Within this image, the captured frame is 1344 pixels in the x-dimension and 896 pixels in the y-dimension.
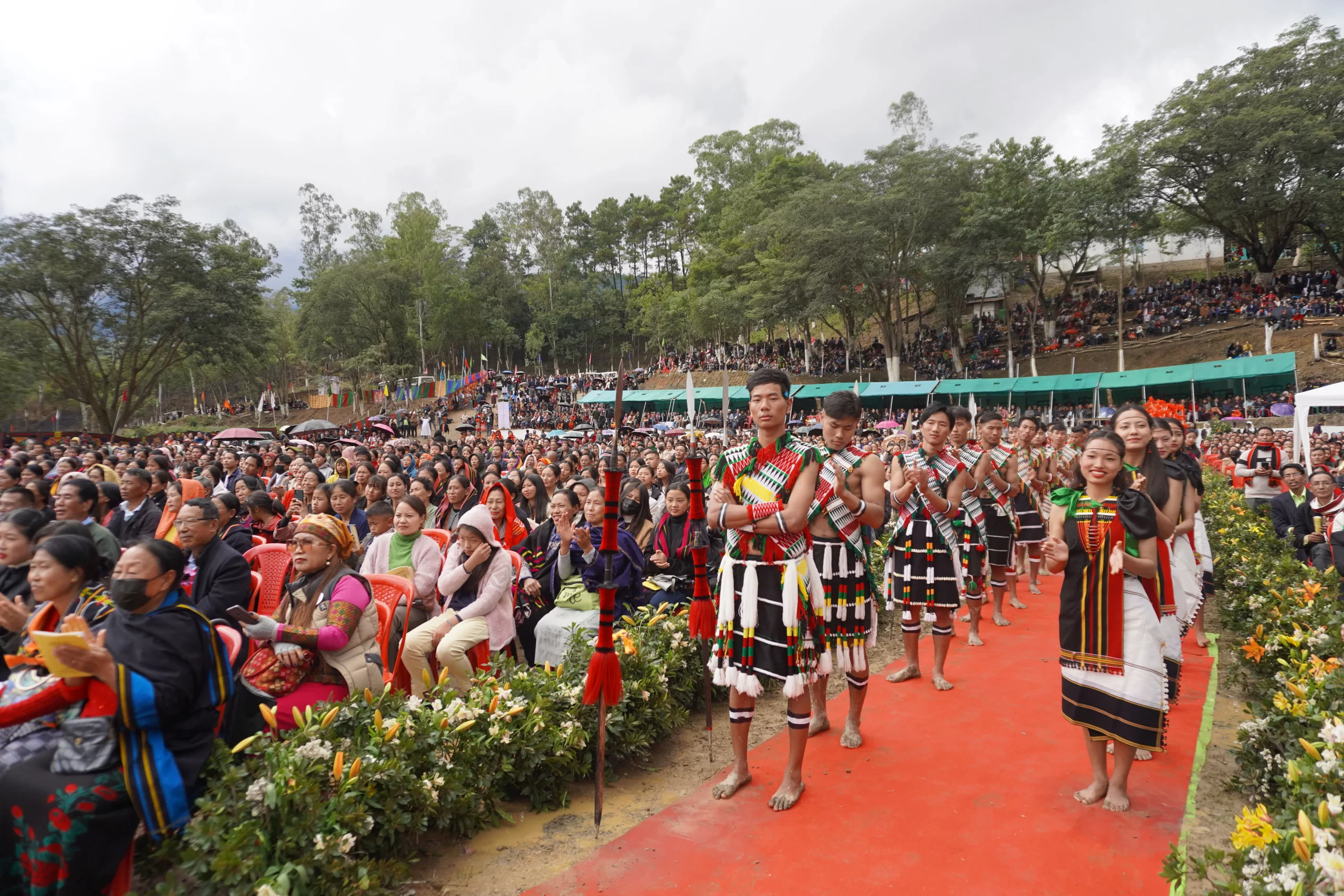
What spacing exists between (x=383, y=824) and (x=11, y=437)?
2819 centimetres

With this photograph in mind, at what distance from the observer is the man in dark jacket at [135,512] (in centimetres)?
628

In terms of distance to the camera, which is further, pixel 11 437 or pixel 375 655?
pixel 11 437

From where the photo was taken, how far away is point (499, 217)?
54.2 m

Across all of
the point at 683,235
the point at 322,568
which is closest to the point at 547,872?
the point at 322,568

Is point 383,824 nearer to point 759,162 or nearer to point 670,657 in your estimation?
point 670,657

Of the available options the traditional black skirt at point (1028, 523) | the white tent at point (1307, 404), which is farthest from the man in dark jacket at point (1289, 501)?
the white tent at point (1307, 404)

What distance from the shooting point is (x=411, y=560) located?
4.90 meters

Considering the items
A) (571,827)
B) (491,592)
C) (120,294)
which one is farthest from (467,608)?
(120,294)

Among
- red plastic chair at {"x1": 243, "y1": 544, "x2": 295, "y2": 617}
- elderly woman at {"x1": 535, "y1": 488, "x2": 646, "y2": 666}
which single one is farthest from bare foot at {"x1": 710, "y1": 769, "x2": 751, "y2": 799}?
red plastic chair at {"x1": 243, "y1": 544, "x2": 295, "y2": 617}

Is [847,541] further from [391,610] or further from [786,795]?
[391,610]

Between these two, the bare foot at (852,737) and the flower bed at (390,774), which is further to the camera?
the bare foot at (852,737)

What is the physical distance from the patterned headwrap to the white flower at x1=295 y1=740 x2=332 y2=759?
1279mm

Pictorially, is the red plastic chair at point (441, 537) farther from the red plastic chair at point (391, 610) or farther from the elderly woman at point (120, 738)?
the elderly woman at point (120, 738)

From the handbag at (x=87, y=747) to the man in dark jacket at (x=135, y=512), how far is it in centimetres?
452
